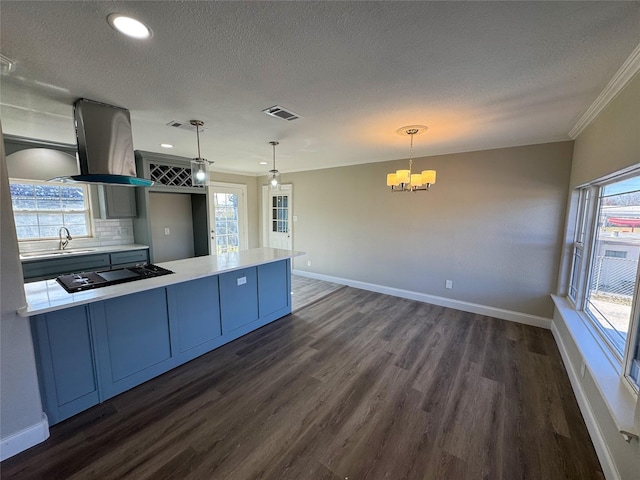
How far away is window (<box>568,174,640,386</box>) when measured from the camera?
1756 millimetres

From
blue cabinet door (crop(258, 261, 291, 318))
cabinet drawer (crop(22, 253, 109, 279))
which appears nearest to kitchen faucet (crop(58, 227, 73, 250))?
cabinet drawer (crop(22, 253, 109, 279))

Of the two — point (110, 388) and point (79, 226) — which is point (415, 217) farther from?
point (79, 226)

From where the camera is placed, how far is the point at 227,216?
5820 mm

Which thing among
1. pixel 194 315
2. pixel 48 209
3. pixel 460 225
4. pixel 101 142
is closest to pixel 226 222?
pixel 48 209

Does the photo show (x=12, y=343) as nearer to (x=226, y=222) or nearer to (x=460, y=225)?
(x=226, y=222)

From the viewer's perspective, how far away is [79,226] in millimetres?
3857

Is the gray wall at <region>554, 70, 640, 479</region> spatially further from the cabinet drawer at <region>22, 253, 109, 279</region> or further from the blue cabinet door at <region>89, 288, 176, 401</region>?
the cabinet drawer at <region>22, 253, 109, 279</region>

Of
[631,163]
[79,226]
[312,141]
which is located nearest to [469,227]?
[631,163]

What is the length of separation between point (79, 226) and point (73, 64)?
3225 millimetres

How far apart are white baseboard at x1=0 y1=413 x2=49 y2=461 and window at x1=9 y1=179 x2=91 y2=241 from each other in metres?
2.97

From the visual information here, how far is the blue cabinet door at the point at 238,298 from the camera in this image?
2.87m

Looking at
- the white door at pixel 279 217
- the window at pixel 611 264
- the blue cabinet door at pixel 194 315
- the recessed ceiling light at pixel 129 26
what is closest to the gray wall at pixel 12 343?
the blue cabinet door at pixel 194 315

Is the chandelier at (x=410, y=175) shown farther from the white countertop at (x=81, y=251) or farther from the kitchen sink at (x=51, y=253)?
the kitchen sink at (x=51, y=253)

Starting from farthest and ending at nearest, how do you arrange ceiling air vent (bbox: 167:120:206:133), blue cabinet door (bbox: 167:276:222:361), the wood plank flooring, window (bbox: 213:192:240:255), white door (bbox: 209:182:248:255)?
1. window (bbox: 213:192:240:255)
2. white door (bbox: 209:182:248:255)
3. the wood plank flooring
4. ceiling air vent (bbox: 167:120:206:133)
5. blue cabinet door (bbox: 167:276:222:361)
